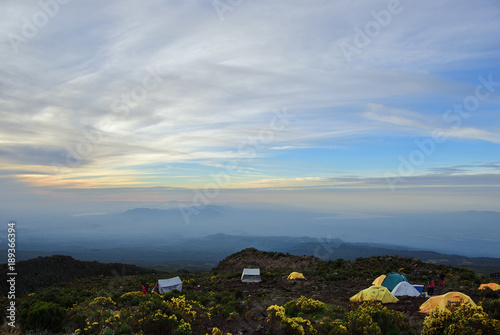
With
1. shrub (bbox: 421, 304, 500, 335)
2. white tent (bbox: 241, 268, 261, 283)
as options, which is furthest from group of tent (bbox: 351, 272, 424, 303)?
white tent (bbox: 241, 268, 261, 283)

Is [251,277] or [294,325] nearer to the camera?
[294,325]

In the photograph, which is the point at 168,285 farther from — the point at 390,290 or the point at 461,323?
the point at 461,323

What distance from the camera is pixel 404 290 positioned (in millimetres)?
17719

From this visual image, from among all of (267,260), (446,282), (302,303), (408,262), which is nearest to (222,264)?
(267,260)

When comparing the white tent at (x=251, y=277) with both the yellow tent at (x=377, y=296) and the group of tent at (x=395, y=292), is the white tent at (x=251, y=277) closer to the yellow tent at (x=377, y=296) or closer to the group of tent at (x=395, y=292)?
the group of tent at (x=395, y=292)

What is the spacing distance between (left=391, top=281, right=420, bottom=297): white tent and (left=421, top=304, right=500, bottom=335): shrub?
8771 mm

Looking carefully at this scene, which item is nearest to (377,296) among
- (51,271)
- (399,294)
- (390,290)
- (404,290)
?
(399,294)

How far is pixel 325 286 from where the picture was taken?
890 inches

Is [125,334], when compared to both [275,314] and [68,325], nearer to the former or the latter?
[68,325]

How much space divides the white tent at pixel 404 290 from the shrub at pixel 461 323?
345 inches

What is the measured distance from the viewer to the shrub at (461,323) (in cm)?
801

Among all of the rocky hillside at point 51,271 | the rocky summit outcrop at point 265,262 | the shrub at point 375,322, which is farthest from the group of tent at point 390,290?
the rocky hillside at point 51,271

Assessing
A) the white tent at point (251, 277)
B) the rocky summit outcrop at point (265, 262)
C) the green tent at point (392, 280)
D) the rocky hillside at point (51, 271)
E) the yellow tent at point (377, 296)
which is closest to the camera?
the yellow tent at point (377, 296)

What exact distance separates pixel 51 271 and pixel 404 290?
41051 mm
